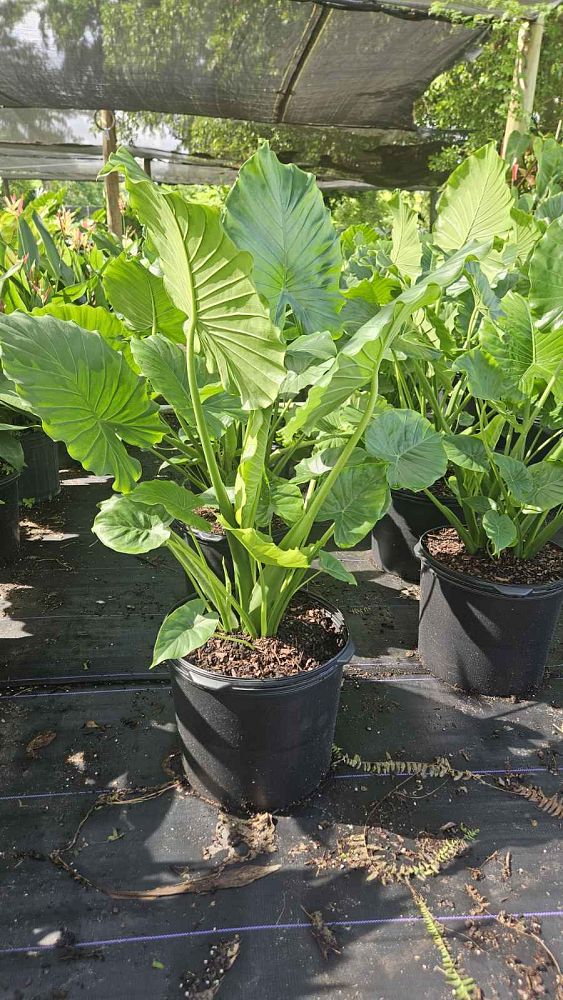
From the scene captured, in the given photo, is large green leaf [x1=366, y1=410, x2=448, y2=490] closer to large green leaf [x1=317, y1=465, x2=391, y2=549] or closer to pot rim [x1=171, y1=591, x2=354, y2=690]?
large green leaf [x1=317, y1=465, x2=391, y2=549]

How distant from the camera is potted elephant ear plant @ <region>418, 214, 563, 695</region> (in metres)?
1.35

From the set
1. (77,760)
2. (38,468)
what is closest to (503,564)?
(77,760)

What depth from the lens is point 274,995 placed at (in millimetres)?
953

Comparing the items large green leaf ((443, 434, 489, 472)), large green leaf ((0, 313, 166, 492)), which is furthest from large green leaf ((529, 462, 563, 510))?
large green leaf ((0, 313, 166, 492))

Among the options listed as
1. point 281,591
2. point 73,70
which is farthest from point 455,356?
point 73,70

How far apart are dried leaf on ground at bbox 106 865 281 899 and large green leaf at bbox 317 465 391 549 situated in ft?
1.94

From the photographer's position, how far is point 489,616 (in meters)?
1.55

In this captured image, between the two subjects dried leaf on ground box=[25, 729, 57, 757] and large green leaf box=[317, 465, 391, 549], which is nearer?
large green leaf box=[317, 465, 391, 549]

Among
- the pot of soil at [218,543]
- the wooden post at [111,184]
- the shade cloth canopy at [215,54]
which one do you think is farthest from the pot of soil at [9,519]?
the shade cloth canopy at [215,54]

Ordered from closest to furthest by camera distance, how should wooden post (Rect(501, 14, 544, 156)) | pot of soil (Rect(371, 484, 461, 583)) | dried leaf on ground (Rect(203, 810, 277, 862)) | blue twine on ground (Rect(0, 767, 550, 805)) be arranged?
dried leaf on ground (Rect(203, 810, 277, 862)) → blue twine on ground (Rect(0, 767, 550, 805)) → pot of soil (Rect(371, 484, 461, 583)) → wooden post (Rect(501, 14, 544, 156))

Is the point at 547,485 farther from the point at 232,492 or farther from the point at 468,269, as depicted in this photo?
the point at 232,492

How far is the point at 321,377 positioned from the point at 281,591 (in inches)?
19.2

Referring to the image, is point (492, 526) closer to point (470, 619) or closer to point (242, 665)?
point (470, 619)

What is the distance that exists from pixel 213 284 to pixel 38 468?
6.33 ft
